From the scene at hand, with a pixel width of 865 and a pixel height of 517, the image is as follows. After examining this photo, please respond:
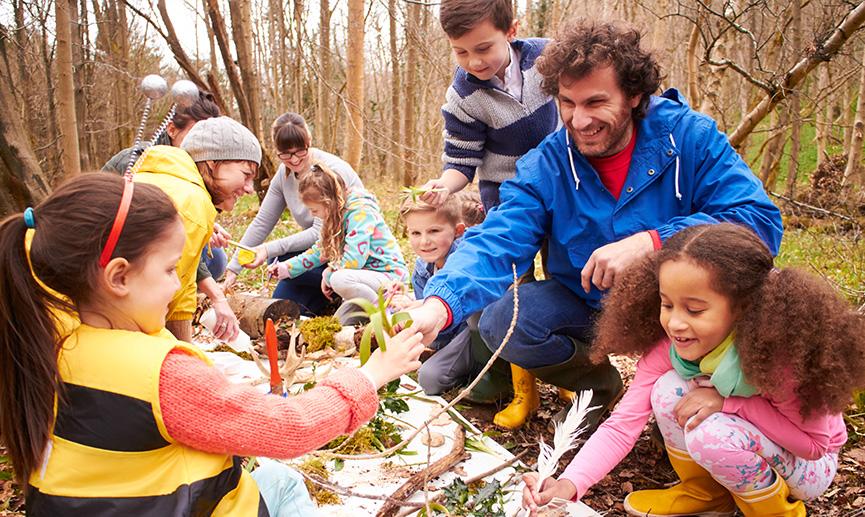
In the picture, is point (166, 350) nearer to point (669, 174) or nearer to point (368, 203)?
point (669, 174)

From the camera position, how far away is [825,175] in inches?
313

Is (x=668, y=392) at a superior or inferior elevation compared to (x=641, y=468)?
superior

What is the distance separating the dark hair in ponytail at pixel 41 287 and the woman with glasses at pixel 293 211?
9.99 ft

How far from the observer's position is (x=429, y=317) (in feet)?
6.64

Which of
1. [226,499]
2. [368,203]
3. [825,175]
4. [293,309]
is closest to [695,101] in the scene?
[825,175]

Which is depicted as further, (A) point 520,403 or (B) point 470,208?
(B) point 470,208

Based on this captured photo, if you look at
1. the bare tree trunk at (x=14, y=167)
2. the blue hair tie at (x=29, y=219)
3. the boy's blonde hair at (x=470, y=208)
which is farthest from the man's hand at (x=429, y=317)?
the bare tree trunk at (x=14, y=167)

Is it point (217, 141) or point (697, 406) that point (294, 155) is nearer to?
point (217, 141)

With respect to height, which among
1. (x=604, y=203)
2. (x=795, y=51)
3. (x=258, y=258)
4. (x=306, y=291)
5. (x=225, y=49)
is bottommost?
(x=306, y=291)

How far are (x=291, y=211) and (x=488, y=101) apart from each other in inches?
92.6

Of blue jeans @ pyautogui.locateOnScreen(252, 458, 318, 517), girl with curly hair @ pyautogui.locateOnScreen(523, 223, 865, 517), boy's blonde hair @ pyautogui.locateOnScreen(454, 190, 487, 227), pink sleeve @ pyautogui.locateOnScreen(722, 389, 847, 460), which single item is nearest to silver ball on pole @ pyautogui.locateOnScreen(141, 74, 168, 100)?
boy's blonde hair @ pyautogui.locateOnScreen(454, 190, 487, 227)

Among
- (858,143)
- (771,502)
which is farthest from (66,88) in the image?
(858,143)

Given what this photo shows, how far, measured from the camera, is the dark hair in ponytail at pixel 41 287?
Result: 4.41ft

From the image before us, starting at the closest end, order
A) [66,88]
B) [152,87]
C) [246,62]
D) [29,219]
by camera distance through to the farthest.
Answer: [29,219] < [152,87] < [66,88] < [246,62]
